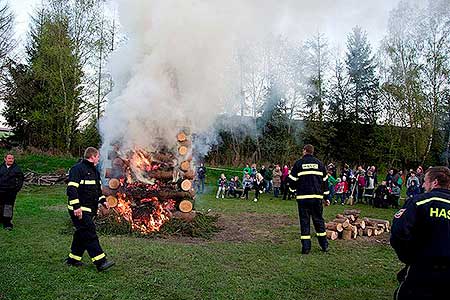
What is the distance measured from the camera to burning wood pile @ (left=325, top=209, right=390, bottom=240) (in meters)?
8.82

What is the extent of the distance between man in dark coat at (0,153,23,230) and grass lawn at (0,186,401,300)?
40 cm

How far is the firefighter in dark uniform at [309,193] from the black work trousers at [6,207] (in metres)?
6.02

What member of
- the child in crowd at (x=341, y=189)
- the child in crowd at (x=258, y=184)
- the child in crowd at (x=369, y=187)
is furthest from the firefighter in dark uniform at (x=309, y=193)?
the child in crowd at (x=369, y=187)

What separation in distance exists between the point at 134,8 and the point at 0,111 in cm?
2405

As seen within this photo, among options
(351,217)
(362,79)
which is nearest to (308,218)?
(351,217)

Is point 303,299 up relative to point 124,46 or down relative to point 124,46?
down

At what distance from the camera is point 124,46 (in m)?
10.3

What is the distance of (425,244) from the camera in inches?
127

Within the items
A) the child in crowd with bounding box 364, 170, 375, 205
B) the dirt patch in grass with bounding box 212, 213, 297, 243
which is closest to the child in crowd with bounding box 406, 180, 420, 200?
the child in crowd with bounding box 364, 170, 375, 205

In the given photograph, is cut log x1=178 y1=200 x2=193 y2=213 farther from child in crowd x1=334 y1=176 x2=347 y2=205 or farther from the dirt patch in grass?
child in crowd x1=334 y1=176 x2=347 y2=205

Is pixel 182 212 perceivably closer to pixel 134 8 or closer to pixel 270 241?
pixel 270 241

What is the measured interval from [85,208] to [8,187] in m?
4.14

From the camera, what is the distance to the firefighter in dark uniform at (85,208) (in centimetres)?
582

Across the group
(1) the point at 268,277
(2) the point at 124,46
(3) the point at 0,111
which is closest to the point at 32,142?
(3) the point at 0,111
